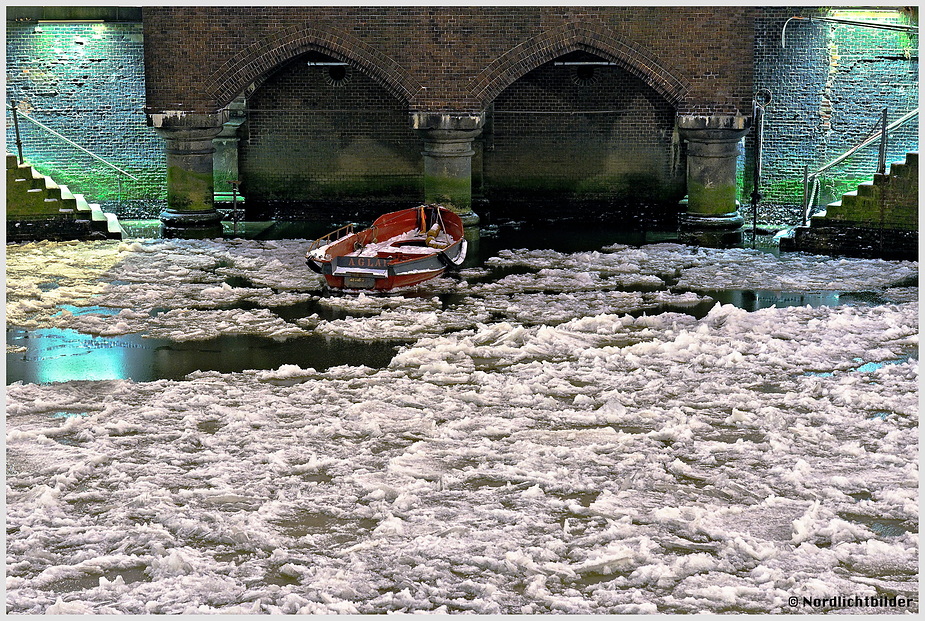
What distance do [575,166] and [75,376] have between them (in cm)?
1286

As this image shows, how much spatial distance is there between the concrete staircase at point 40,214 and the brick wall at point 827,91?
11552mm

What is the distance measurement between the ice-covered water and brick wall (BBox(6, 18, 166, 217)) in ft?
22.4

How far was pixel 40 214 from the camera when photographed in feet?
68.7

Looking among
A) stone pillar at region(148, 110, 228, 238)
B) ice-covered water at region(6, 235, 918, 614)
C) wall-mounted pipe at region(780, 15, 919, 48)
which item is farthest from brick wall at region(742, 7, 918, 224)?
stone pillar at region(148, 110, 228, 238)

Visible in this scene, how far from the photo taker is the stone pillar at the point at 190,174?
20.5 meters

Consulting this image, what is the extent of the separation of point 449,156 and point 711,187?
4.35 meters

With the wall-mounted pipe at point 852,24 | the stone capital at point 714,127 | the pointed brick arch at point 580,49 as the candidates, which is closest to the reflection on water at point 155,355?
the pointed brick arch at point 580,49

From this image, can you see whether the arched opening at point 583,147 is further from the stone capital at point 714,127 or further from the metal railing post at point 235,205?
the metal railing post at point 235,205

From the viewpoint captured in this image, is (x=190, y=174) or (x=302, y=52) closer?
(x=302, y=52)

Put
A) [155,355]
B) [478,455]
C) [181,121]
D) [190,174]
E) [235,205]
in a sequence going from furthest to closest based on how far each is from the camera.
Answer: [235,205], [190,174], [181,121], [155,355], [478,455]

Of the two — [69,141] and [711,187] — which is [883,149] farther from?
[69,141]

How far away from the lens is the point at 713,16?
778 inches

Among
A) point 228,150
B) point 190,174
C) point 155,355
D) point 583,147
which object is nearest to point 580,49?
point 583,147

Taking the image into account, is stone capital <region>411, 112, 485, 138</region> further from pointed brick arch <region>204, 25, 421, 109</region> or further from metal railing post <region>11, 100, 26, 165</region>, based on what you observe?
metal railing post <region>11, 100, 26, 165</region>
